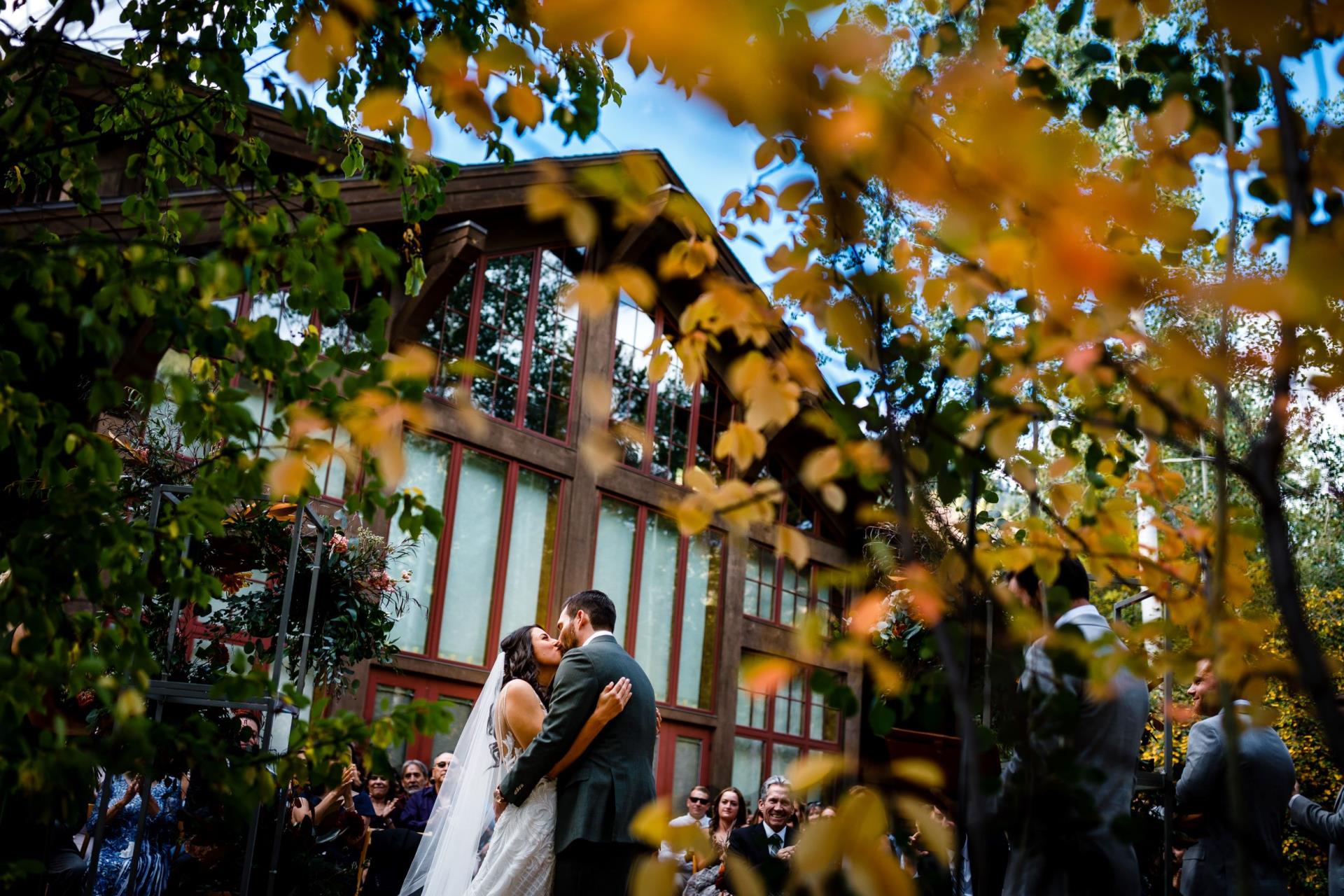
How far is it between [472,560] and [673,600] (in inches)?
107

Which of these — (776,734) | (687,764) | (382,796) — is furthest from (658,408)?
(382,796)

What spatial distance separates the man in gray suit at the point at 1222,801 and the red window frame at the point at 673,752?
810cm

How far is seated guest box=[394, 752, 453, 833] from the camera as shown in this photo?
25.8ft

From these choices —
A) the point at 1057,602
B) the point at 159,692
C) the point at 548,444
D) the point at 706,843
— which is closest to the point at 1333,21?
the point at 1057,602

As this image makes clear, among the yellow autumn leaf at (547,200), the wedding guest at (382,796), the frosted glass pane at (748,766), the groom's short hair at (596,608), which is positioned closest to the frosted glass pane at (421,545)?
the wedding guest at (382,796)

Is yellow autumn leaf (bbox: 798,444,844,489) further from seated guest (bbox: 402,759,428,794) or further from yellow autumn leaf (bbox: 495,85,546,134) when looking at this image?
seated guest (bbox: 402,759,428,794)

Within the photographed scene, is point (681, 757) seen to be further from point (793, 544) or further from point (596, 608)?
point (793, 544)

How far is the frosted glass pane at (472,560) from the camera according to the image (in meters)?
10.7

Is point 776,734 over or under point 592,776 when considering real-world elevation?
over

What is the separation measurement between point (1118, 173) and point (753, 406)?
0.93 metres

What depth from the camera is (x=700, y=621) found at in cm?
1293

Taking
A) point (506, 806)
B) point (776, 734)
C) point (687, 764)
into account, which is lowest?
point (506, 806)

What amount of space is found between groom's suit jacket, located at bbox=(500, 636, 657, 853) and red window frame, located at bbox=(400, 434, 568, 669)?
5957 mm

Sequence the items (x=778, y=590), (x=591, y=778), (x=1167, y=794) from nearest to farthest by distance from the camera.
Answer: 1. (x=1167, y=794)
2. (x=591, y=778)
3. (x=778, y=590)
